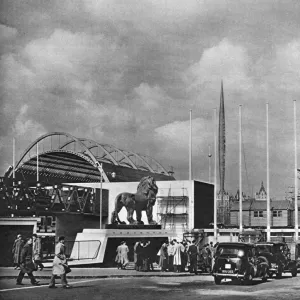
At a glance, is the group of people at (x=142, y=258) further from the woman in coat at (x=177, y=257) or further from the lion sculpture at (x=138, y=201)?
the lion sculpture at (x=138, y=201)

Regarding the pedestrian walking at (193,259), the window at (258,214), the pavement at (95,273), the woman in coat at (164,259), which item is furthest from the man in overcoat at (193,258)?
the window at (258,214)

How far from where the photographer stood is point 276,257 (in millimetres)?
31750

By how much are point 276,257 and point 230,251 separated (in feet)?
16.9

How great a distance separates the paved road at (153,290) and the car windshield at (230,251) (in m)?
1.26

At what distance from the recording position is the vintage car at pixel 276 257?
31.2 meters

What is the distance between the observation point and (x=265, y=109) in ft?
172

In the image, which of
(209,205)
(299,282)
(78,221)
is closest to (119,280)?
(299,282)

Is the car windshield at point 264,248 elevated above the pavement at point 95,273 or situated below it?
above

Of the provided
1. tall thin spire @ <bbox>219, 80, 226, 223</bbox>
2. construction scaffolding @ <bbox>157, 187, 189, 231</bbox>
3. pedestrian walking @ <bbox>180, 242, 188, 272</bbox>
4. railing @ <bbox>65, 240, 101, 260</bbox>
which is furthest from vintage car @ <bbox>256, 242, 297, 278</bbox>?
tall thin spire @ <bbox>219, 80, 226, 223</bbox>

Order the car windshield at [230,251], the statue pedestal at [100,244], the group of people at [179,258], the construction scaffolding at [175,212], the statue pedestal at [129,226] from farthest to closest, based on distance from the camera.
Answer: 1. the construction scaffolding at [175,212]
2. the statue pedestal at [129,226]
3. the statue pedestal at [100,244]
4. the group of people at [179,258]
5. the car windshield at [230,251]

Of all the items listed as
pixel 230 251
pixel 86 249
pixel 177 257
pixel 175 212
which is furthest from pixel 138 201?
pixel 175 212

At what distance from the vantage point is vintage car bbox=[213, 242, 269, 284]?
26828 mm

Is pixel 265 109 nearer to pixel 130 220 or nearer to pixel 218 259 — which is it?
pixel 130 220

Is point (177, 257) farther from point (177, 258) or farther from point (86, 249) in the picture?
point (86, 249)
